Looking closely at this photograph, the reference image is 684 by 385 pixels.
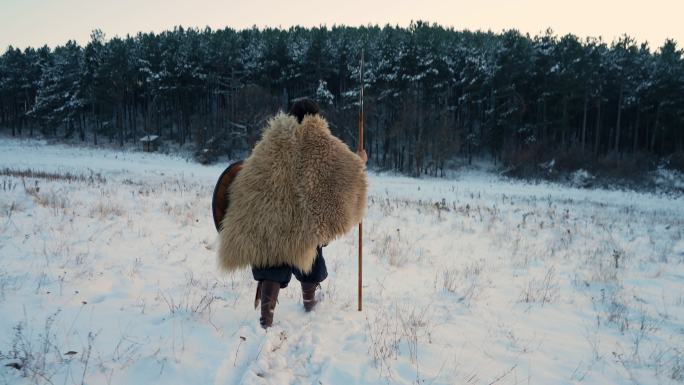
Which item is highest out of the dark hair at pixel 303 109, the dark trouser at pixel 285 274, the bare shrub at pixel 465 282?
the dark hair at pixel 303 109

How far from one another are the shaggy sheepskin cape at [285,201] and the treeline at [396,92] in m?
29.6

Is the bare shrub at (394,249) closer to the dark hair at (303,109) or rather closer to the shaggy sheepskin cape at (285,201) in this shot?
the shaggy sheepskin cape at (285,201)

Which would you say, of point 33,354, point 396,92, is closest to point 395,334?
point 33,354

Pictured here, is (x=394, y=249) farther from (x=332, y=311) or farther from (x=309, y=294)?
(x=309, y=294)

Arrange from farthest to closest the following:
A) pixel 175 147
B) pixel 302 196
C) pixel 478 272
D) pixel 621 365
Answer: pixel 175 147 → pixel 478 272 → pixel 302 196 → pixel 621 365

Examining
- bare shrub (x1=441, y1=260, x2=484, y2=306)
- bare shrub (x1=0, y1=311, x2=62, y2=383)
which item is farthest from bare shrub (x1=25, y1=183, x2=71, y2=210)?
bare shrub (x1=441, y1=260, x2=484, y2=306)

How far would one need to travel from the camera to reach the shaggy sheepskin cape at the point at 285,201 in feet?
11.0

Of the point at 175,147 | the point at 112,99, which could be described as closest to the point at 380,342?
the point at 175,147

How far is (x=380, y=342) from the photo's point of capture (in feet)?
10.7

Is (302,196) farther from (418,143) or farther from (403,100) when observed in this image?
(403,100)

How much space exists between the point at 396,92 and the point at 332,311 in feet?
114

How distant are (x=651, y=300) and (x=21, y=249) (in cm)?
799

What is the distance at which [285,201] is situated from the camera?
3.36m

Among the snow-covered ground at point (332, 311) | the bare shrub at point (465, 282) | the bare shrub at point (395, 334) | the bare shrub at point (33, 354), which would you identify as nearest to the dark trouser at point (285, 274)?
the snow-covered ground at point (332, 311)
